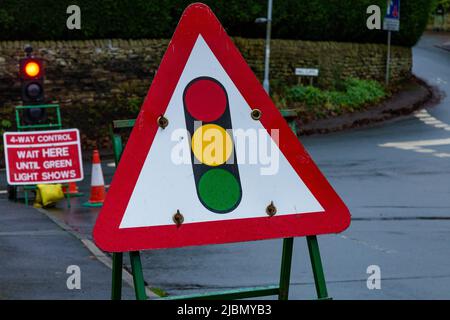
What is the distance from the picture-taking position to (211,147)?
457 cm

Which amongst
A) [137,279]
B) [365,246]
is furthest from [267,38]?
[137,279]

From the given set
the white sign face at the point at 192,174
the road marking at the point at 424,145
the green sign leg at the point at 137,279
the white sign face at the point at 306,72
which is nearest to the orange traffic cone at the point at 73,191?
the road marking at the point at 424,145

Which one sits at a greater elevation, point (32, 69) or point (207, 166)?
point (207, 166)


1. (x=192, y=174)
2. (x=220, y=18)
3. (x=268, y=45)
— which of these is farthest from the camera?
(x=220, y=18)

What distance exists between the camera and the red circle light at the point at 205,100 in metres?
4.57

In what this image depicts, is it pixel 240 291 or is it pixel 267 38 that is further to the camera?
pixel 267 38

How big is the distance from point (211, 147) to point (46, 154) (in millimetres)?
11275

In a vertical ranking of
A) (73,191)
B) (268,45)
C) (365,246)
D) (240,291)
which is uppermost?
(240,291)

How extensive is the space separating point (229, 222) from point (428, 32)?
158 ft

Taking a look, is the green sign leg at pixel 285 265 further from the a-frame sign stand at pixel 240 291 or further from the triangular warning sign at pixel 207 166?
the triangular warning sign at pixel 207 166

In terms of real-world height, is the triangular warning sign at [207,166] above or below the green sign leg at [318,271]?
above

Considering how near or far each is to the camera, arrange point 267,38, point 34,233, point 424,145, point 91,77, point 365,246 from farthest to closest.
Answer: point 267,38, point 91,77, point 424,145, point 34,233, point 365,246

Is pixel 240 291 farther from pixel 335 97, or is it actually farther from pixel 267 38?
pixel 335 97
